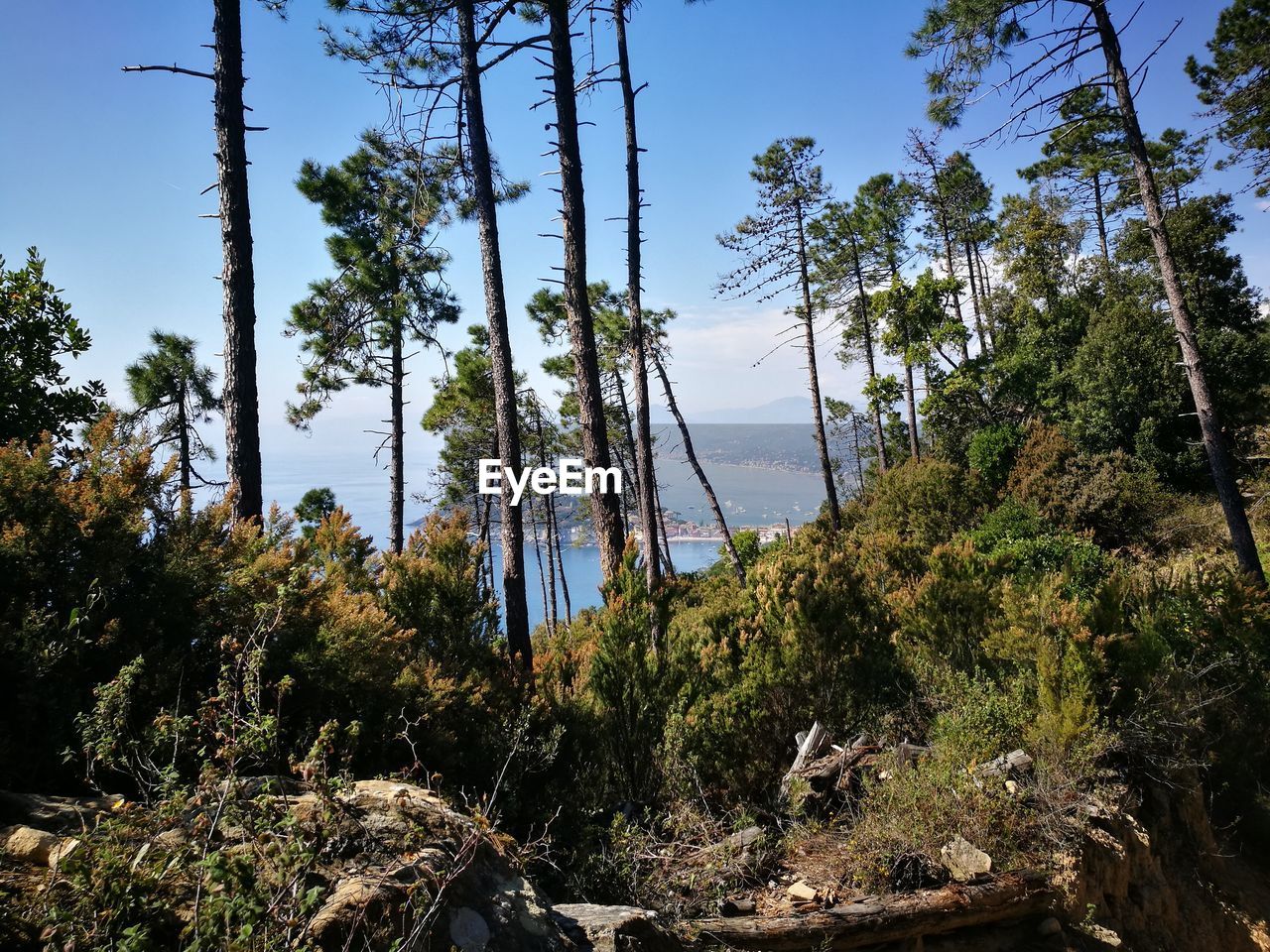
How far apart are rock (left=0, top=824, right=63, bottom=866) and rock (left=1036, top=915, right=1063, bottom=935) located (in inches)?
200

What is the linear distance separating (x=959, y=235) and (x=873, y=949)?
2298cm

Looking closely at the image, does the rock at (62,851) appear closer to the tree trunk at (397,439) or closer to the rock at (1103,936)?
the rock at (1103,936)

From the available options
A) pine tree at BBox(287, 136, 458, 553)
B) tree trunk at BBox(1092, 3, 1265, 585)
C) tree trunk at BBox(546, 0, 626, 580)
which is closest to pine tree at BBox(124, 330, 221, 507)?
pine tree at BBox(287, 136, 458, 553)

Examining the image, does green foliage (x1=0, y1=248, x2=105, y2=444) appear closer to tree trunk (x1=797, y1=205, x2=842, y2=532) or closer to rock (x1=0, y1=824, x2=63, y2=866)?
rock (x1=0, y1=824, x2=63, y2=866)

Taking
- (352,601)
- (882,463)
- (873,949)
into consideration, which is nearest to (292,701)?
(352,601)

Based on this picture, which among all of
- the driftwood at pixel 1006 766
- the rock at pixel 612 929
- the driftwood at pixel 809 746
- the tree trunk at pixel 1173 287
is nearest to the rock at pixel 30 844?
the rock at pixel 612 929

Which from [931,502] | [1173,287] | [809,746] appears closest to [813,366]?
[931,502]

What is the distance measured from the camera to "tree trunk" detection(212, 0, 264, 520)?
576 centimetres

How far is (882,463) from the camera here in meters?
20.7

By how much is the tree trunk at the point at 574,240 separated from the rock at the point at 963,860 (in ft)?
13.8

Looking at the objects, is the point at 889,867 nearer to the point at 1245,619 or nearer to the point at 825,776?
the point at 825,776

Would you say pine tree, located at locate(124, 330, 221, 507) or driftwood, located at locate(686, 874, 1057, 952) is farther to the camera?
pine tree, located at locate(124, 330, 221, 507)

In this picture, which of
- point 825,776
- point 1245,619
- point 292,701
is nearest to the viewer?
point 292,701

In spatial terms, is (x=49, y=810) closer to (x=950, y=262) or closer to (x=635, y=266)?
(x=635, y=266)
